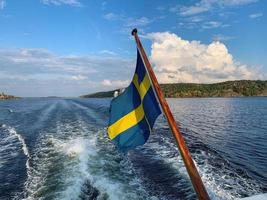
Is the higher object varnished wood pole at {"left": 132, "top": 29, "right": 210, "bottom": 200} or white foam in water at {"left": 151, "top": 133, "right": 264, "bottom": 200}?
varnished wood pole at {"left": 132, "top": 29, "right": 210, "bottom": 200}

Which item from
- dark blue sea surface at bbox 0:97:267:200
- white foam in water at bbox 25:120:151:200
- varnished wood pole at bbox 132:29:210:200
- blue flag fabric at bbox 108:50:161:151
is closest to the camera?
varnished wood pole at bbox 132:29:210:200

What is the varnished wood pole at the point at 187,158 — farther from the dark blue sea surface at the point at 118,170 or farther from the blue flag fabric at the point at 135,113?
the dark blue sea surface at the point at 118,170

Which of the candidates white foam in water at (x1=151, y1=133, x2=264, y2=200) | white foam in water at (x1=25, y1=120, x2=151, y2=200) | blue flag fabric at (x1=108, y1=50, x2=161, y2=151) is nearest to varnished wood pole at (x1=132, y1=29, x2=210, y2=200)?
blue flag fabric at (x1=108, y1=50, x2=161, y2=151)

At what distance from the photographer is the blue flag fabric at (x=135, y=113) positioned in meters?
6.79

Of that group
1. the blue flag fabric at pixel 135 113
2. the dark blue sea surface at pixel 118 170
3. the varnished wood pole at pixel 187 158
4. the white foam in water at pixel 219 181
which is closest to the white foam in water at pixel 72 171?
the dark blue sea surface at pixel 118 170

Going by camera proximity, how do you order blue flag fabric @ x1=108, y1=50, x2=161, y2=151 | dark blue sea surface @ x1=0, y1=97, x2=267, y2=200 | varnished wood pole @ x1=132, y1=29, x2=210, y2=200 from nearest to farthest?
varnished wood pole @ x1=132, y1=29, x2=210, y2=200, blue flag fabric @ x1=108, y1=50, x2=161, y2=151, dark blue sea surface @ x1=0, y1=97, x2=267, y2=200

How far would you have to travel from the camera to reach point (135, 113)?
7.34 m

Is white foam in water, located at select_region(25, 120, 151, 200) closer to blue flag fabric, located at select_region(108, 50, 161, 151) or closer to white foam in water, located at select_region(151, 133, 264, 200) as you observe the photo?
white foam in water, located at select_region(151, 133, 264, 200)

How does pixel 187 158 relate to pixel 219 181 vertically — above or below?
above

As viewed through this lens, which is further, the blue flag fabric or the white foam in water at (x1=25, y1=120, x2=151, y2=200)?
the white foam in water at (x1=25, y1=120, x2=151, y2=200)

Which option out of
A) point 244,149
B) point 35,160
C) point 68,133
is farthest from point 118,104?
point 68,133

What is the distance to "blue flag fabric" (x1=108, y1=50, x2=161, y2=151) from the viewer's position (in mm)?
6791

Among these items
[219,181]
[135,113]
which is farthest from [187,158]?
[219,181]

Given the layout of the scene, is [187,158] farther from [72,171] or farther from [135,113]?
[72,171]
